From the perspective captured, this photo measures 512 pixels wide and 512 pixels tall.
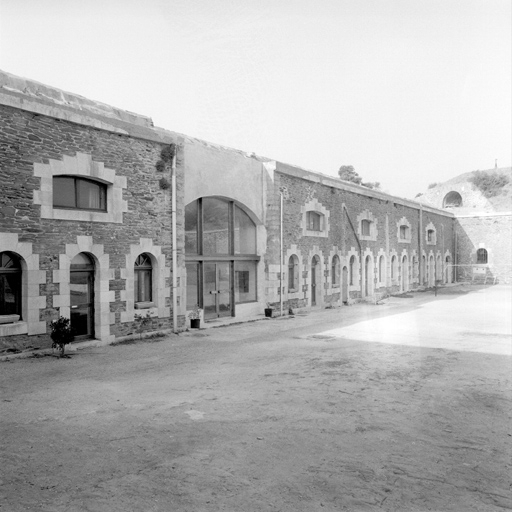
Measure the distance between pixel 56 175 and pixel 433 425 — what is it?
8.46m

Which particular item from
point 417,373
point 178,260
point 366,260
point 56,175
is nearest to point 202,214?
point 178,260

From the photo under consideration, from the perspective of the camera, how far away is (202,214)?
14.6m

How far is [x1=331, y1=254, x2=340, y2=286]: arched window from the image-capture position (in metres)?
20.9

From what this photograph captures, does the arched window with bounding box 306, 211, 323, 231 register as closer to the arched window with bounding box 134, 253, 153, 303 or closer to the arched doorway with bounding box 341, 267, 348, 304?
Answer: the arched doorway with bounding box 341, 267, 348, 304

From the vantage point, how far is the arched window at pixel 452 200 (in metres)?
42.3

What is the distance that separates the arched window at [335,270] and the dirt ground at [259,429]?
10238 millimetres

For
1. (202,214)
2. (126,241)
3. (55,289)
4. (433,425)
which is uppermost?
(202,214)

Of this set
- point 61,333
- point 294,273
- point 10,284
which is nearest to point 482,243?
point 294,273

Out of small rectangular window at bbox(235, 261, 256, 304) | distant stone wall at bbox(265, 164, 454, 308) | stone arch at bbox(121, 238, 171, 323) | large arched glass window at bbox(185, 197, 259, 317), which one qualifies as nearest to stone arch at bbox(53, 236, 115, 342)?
stone arch at bbox(121, 238, 171, 323)

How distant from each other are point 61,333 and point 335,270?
13.4 m

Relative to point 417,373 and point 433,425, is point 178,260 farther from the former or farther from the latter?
point 433,425

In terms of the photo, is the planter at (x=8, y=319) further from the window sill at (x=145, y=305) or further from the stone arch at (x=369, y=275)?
the stone arch at (x=369, y=275)

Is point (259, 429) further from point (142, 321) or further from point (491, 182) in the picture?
point (491, 182)

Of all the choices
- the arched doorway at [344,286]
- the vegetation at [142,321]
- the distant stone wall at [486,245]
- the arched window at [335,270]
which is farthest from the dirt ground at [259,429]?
the distant stone wall at [486,245]
